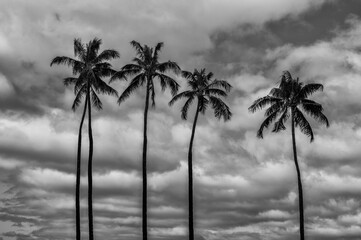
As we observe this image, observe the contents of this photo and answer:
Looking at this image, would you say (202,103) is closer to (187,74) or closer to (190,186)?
(187,74)

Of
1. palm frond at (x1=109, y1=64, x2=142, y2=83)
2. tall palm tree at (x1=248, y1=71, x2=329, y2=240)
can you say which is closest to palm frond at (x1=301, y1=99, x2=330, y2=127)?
tall palm tree at (x1=248, y1=71, x2=329, y2=240)

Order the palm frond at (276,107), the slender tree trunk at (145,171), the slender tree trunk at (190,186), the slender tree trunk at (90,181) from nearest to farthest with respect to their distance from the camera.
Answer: the slender tree trunk at (145,171), the slender tree trunk at (90,181), the slender tree trunk at (190,186), the palm frond at (276,107)

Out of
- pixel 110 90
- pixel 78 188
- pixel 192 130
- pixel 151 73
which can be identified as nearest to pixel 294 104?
pixel 192 130

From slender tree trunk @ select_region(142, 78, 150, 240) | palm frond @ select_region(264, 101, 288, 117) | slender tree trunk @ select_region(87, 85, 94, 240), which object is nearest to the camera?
slender tree trunk @ select_region(142, 78, 150, 240)

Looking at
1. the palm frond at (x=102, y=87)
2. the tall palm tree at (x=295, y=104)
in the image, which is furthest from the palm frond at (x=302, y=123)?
the palm frond at (x=102, y=87)

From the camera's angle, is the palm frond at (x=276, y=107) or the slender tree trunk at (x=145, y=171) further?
the palm frond at (x=276, y=107)

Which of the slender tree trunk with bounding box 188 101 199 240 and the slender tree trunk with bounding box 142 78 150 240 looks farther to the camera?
the slender tree trunk with bounding box 188 101 199 240

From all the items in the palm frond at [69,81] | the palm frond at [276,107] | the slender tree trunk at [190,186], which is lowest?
the slender tree trunk at [190,186]

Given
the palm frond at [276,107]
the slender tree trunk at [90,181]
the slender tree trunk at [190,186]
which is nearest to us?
the slender tree trunk at [90,181]

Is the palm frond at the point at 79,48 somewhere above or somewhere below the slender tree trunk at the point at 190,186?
above

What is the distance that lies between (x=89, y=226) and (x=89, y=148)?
277 inches

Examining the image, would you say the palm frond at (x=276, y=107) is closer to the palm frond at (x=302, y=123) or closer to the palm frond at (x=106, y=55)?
the palm frond at (x=302, y=123)

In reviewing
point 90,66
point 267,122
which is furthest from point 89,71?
point 267,122

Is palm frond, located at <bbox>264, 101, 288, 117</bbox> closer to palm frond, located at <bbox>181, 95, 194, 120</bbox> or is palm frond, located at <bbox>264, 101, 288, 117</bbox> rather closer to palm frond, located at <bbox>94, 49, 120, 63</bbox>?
palm frond, located at <bbox>181, 95, 194, 120</bbox>
